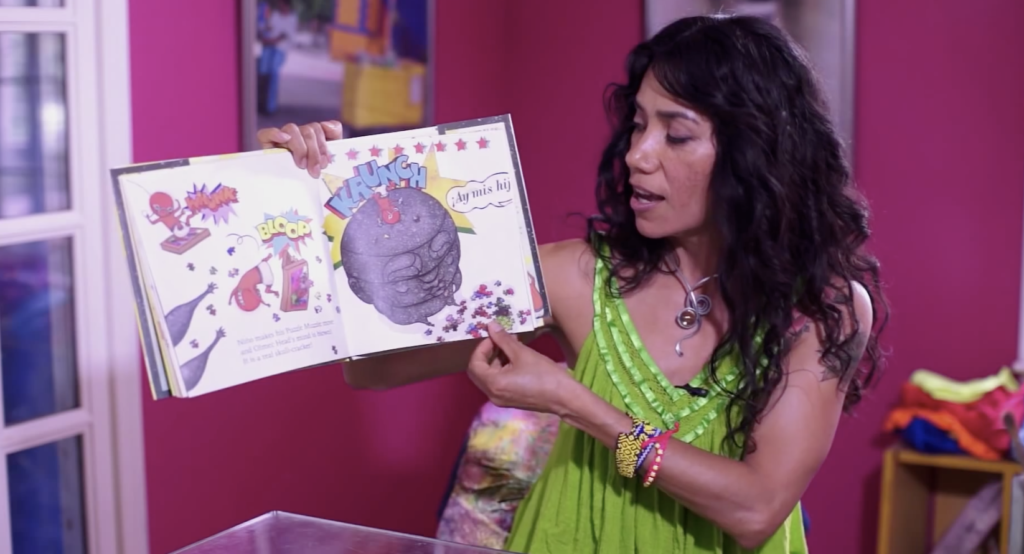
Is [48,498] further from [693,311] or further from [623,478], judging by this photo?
[693,311]

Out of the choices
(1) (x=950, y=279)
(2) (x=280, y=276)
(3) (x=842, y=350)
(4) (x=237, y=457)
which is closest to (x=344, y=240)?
(2) (x=280, y=276)

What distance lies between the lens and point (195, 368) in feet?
3.98

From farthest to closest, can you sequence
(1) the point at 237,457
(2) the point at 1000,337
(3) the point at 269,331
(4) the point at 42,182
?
(2) the point at 1000,337, (1) the point at 237,457, (4) the point at 42,182, (3) the point at 269,331

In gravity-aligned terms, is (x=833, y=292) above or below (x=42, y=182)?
below

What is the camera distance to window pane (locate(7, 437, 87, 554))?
199 centimetres

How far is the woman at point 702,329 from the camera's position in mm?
1443

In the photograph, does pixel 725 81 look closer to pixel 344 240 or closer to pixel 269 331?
pixel 344 240

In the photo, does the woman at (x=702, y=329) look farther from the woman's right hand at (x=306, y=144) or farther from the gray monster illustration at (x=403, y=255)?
the woman's right hand at (x=306, y=144)

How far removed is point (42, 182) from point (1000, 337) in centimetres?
231

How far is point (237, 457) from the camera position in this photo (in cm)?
240

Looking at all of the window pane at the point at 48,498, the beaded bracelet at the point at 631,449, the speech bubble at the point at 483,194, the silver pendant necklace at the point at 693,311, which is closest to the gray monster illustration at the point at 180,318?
the speech bubble at the point at 483,194

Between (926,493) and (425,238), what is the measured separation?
2.11 m

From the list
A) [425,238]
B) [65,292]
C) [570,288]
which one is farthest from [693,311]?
[65,292]

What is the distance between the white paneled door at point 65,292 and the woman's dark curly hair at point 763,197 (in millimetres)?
978
